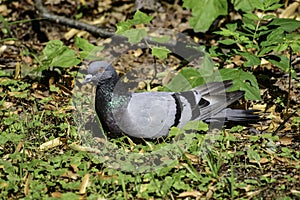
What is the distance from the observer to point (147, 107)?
4.12 metres

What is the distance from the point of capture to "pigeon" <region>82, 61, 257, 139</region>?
13.4 ft

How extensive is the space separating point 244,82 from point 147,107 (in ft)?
2.62

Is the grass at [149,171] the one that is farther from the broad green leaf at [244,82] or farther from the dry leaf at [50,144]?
the broad green leaf at [244,82]

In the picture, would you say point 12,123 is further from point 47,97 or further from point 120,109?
point 120,109

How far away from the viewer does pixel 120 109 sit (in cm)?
411

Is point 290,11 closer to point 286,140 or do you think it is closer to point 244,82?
point 244,82

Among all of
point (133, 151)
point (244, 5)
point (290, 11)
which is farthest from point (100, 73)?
point (290, 11)

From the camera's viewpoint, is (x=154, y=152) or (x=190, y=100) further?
(x=190, y=100)

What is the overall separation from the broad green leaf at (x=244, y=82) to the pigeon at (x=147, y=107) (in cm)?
12

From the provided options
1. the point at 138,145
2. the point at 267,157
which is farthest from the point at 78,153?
the point at 267,157

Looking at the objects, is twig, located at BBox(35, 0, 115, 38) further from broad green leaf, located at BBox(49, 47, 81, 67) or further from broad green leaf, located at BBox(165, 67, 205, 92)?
broad green leaf, located at BBox(165, 67, 205, 92)

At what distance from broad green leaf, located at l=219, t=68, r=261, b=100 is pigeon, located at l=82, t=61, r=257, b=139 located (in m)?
0.12

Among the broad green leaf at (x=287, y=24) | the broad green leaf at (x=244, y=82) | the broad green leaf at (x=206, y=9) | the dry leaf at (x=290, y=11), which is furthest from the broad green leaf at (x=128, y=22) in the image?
the dry leaf at (x=290, y=11)

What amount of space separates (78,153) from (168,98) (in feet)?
2.63
